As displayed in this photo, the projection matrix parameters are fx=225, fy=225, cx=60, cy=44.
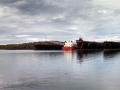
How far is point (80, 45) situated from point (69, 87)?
507 feet

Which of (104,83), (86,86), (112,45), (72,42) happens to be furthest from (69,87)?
(72,42)

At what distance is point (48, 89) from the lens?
23531 millimetres

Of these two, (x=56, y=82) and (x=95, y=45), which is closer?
(x=56, y=82)

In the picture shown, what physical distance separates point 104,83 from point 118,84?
1.62 metres

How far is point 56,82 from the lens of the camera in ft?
89.8

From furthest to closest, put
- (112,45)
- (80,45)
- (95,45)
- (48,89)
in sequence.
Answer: (95,45) → (80,45) → (112,45) → (48,89)

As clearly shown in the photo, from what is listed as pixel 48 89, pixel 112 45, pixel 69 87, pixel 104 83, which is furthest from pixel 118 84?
pixel 112 45

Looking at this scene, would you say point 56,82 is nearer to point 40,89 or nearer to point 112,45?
point 40,89

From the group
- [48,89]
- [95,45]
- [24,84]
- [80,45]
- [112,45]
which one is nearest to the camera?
[48,89]

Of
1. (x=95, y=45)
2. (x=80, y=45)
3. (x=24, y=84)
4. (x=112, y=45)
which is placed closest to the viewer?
(x=24, y=84)

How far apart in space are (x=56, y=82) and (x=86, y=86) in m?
4.23

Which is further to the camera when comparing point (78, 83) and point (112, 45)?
point (112, 45)

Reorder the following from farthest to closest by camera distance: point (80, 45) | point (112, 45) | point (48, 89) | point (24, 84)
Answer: point (80, 45), point (112, 45), point (24, 84), point (48, 89)

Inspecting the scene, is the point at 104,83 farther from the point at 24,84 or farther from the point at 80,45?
the point at 80,45
